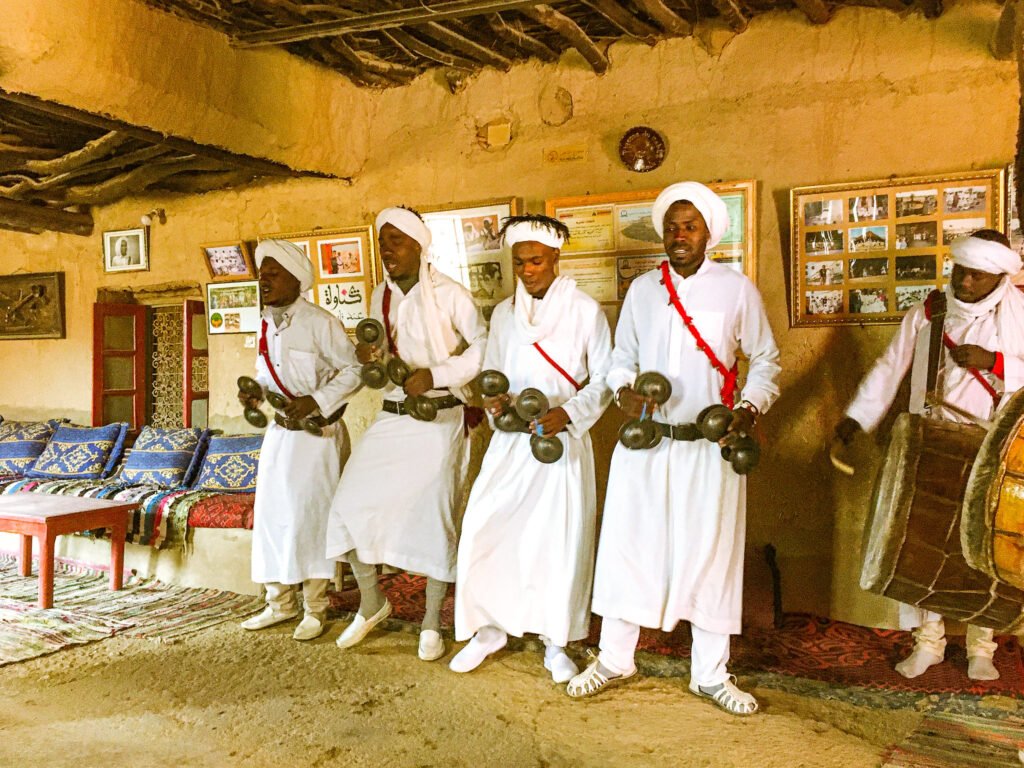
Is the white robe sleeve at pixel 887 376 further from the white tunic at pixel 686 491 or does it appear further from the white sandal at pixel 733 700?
the white sandal at pixel 733 700

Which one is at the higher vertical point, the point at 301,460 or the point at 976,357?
the point at 976,357

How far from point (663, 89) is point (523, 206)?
3.64ft

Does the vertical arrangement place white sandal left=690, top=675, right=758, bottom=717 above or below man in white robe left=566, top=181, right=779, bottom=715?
below

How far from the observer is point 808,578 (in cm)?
452

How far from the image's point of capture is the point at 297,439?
4.32 metres

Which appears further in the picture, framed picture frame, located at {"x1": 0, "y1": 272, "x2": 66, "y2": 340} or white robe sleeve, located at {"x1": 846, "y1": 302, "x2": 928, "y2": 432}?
framed picture frame, located at {"x1": 0, "y1": 272, "x2": 66, "y2": 340}

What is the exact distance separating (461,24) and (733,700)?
3922mm

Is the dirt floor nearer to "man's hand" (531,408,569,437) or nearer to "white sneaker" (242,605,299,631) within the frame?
"white sneaker" (242,605,299,631)

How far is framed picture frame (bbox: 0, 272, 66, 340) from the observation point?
7605 mm

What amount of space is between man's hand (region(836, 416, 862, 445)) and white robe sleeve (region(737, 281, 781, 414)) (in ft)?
1.69

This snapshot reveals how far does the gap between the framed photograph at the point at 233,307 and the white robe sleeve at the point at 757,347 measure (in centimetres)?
415

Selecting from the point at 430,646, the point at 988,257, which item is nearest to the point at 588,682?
the point at 430,646

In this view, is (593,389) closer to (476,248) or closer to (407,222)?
(407,222)

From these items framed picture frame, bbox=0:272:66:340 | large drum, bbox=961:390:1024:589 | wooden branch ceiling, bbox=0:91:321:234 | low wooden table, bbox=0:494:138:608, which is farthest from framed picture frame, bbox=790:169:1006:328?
framed picture frame, bbox=0:272:66:340
